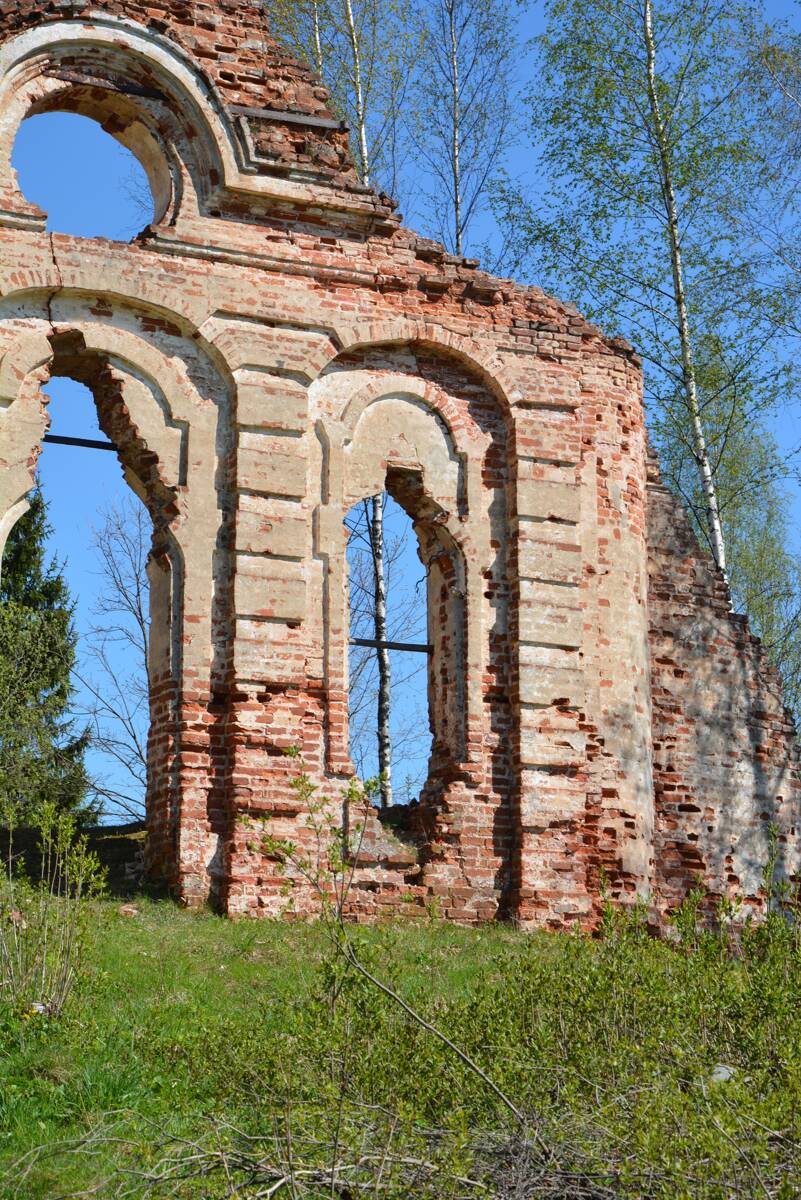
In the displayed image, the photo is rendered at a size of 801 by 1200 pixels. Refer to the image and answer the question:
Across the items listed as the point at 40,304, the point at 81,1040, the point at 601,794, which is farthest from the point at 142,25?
the point at 81,1040

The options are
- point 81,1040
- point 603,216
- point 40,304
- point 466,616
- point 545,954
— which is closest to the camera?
point 81,1040

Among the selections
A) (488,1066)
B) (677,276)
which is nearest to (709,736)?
(677,276)

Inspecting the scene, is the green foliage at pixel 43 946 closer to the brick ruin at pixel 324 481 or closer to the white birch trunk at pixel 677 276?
the brick ruin at pixel 324 481

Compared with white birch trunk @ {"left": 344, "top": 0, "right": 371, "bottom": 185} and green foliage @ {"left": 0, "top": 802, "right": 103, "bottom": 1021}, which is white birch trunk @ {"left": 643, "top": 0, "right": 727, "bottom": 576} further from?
green foliage @ {"left": 0, "top": 802, "right": 103, "bottom": 1021}

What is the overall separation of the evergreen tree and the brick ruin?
5.41m

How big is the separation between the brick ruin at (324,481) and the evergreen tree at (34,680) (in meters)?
5.41

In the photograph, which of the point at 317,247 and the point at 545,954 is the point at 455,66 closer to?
the point at 317,247

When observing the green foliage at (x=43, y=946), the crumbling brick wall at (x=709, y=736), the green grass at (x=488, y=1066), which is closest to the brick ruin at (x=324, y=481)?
the crumbling brick wall at (x=709, y=736)

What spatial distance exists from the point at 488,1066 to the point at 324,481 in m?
6.27

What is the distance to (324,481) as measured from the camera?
1282 centimetres

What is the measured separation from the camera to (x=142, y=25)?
42.1 ft

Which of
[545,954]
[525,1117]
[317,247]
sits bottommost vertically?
[525,1117]

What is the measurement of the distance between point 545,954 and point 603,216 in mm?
9822

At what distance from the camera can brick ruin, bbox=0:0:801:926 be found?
1211cm
